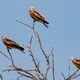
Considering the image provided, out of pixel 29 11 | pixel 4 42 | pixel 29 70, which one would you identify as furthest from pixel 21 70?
pixel 29 11

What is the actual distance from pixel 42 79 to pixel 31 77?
0.31 m

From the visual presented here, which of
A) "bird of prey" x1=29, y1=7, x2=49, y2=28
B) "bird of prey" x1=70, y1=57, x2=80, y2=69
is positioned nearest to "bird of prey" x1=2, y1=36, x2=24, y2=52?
"bird of prey" x1=29, y1=7, x2=49, y2=28

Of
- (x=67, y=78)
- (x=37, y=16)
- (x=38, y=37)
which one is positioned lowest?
(x=67, y=78)

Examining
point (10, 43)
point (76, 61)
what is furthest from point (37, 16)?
point (76, 61)

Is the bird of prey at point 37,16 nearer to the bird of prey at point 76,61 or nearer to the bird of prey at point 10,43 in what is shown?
the bird of prey at point 10,43

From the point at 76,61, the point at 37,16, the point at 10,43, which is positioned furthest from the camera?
the point at 37,16

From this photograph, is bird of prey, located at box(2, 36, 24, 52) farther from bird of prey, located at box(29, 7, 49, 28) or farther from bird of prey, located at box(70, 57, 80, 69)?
bird of prey, located at box(70, 57, 80, 69)

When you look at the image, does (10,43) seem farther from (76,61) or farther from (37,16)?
(76,61)

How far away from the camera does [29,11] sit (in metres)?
15.6

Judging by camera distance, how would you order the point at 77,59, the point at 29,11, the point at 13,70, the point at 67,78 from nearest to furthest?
the point at 67,78
the point at 13,70
the point at 77,59
the point at 29,11

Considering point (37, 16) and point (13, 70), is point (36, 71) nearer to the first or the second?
point (13, 70)

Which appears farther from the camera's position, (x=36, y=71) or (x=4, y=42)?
(x=4, y=42)

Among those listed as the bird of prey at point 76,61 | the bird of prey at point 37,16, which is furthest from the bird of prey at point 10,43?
the bird of prey at point 76,61

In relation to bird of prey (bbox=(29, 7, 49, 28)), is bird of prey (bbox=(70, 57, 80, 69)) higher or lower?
lower
